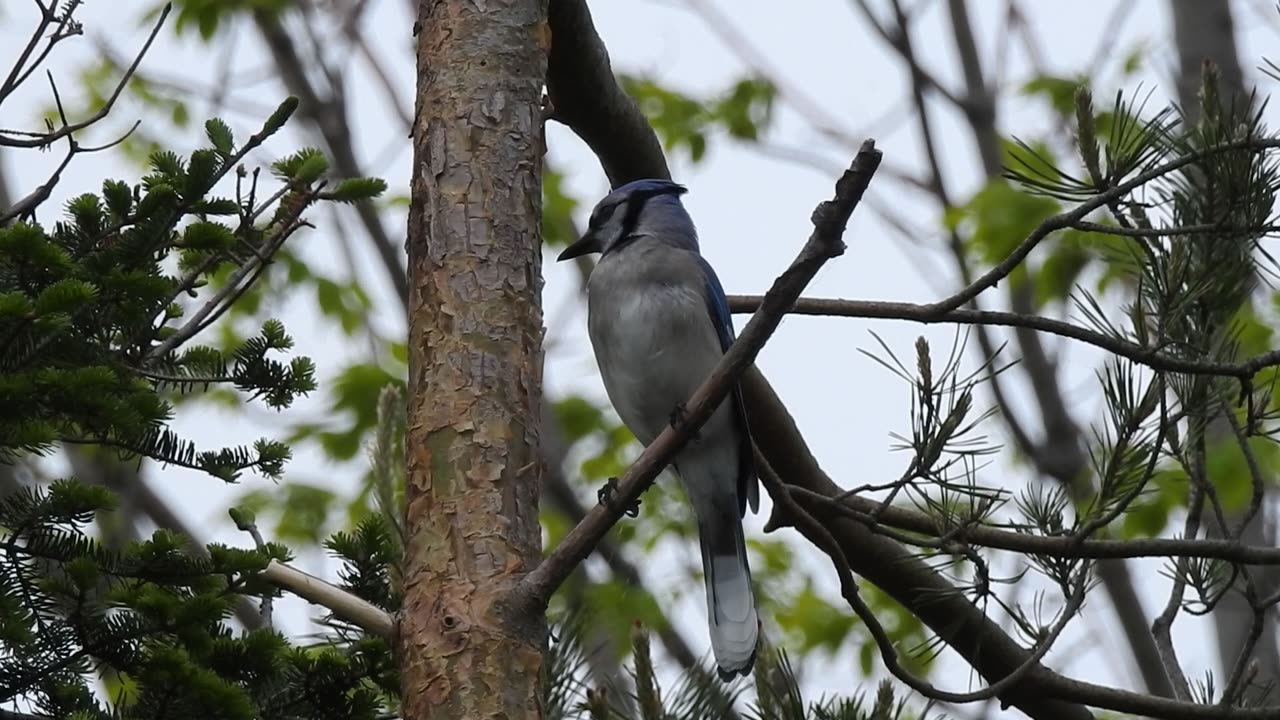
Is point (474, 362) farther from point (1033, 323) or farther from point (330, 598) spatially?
point (1033, 323)

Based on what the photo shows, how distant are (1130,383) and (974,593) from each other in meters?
0.55

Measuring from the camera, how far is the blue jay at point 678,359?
3705 millimetres

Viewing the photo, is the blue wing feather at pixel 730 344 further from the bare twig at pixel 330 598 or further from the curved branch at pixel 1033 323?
the bare twig at pixel 330 598

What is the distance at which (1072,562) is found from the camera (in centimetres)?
313

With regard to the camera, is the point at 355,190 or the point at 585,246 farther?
the point at 585,246

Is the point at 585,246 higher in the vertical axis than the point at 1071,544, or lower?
higher

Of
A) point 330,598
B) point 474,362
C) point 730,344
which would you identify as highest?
point 730,344

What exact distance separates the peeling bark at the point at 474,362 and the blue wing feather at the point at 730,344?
816 mm

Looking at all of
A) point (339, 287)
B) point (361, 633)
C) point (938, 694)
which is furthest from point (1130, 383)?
point (339, 287)

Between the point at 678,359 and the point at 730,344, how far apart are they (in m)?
0.15

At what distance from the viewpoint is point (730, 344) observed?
3627 mm

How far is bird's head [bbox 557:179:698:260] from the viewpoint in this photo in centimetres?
404

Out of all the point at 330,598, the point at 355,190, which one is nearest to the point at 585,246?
the point at 355,190

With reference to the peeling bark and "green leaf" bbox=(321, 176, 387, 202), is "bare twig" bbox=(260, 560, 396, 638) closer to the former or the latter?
the peeling bark
